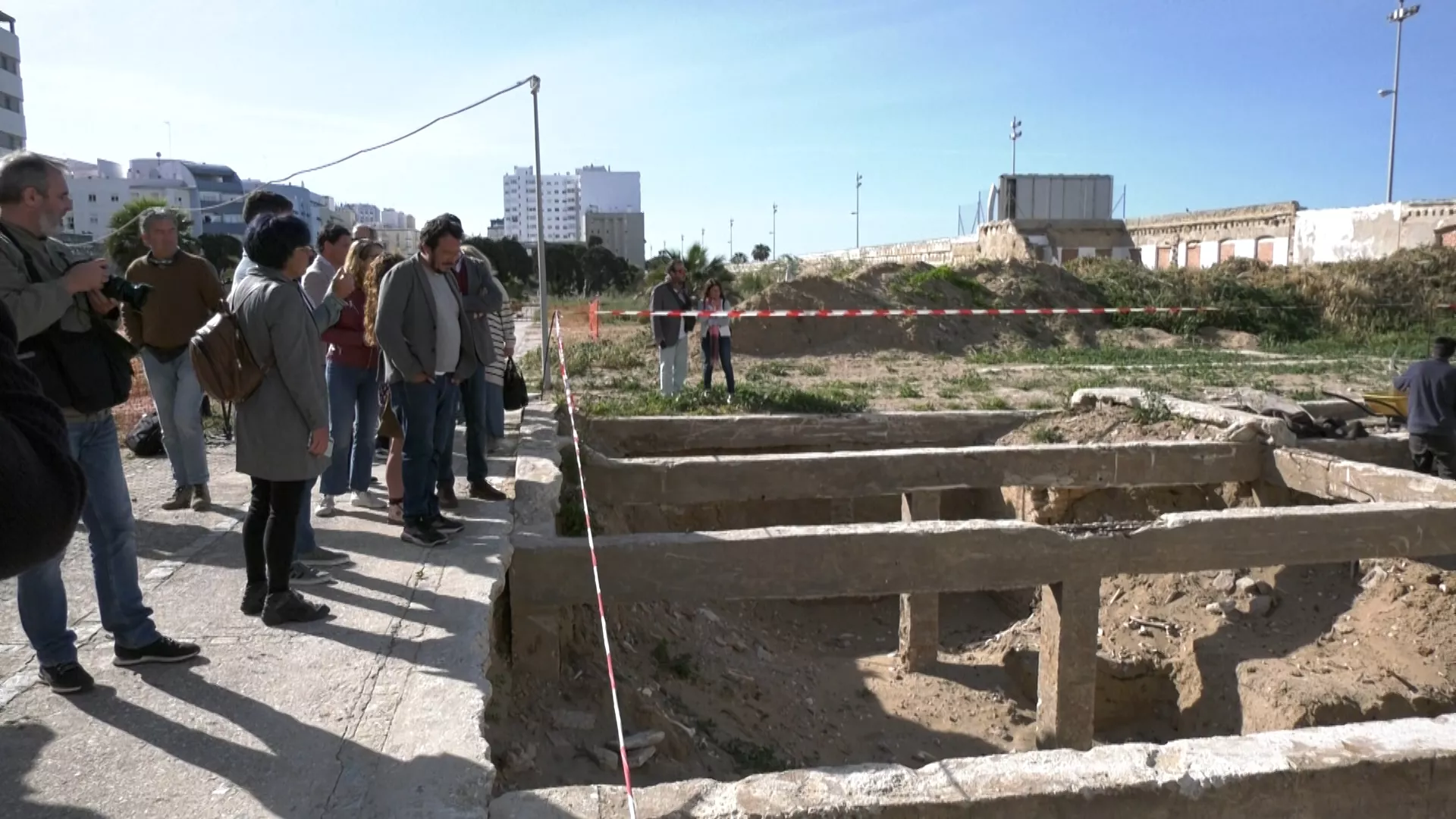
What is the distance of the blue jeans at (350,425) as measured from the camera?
17.9ft

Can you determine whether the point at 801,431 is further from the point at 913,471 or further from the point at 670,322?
the point at 913,471

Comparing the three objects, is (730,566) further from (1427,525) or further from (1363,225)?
(1363,225)

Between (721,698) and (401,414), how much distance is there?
2.55 m

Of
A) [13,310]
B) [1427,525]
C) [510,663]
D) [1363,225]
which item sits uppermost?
[1363,225]

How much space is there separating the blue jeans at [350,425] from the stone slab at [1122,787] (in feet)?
10.6

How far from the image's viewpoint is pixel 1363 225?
28984mm

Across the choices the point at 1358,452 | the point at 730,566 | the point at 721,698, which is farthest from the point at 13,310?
the point at 1358,452

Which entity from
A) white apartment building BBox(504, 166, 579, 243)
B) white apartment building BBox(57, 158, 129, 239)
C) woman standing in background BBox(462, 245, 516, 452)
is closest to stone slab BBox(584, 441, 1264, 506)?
woman standing in background BBox(462, 245, 516, 452)

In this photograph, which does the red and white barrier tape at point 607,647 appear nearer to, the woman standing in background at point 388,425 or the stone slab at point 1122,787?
the stone slab at point 1122,787

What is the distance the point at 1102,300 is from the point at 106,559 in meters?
22.4

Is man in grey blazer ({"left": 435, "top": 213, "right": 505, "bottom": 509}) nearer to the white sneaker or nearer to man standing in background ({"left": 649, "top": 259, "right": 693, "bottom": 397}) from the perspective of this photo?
the white sneaker

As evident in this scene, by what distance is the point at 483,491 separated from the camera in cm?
580

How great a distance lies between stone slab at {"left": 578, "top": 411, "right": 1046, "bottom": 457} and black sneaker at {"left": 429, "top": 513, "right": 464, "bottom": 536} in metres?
3.59

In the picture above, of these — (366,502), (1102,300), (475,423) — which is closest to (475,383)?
(475,423)
